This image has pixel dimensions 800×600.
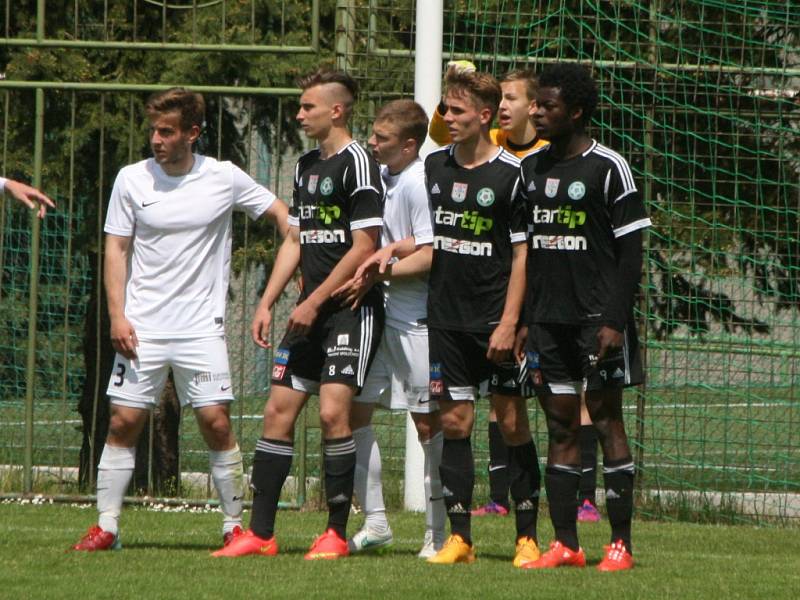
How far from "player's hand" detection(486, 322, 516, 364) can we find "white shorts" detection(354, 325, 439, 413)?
0.48m

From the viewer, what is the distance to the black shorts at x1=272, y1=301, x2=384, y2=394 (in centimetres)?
718

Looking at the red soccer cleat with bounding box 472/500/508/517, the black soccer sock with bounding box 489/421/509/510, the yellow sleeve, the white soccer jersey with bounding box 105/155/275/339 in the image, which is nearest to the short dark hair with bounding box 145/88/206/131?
the white soccer jersey with bounding box 105/155/275/339

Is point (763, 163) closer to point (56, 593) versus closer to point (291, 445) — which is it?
point (291, 445)

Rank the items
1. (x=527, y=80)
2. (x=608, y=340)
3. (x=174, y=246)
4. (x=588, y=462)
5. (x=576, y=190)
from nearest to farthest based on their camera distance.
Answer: (x=608, y=340)
(x=576, y=190)
(x=174, y=246)
(x=527, y=80)
(x=588, y=462)

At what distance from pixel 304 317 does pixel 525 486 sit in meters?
1.27

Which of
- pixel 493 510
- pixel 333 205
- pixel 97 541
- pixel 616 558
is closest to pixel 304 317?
pixel 333 205

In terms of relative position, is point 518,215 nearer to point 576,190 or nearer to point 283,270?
point 576,190

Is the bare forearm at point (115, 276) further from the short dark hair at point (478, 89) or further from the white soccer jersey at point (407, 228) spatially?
the short dark hair at point (478, 89)

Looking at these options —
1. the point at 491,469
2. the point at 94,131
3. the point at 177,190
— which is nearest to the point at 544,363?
the point at 177,190

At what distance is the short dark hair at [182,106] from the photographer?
7453mm

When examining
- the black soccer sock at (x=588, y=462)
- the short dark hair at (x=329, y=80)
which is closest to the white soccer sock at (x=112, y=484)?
the short dark hair at (x=329, y=80)

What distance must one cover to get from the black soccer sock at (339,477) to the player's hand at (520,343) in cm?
91

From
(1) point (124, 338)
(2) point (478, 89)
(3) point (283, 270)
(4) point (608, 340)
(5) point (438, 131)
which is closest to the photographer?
(4) point (608, 340)

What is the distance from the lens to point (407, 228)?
24.4 ft
